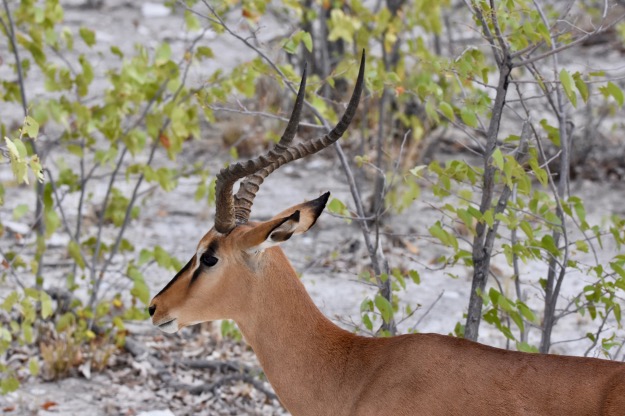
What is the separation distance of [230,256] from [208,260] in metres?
0.10

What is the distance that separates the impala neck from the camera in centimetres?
407

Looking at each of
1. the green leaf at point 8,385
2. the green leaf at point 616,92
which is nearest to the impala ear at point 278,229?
the green leaf at point 616,92

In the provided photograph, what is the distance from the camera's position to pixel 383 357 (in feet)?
13.0

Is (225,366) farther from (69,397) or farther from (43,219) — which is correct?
(43,219)

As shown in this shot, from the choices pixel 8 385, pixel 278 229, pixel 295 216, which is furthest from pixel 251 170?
pixel 8 385

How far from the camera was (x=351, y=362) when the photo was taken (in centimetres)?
404

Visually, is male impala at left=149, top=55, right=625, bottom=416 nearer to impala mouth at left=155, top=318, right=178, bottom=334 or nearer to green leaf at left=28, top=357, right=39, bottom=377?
impala mouth at left=155, top=318, right=178, bottom=334

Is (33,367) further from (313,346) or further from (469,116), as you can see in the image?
(469,116)

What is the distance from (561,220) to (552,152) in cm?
546

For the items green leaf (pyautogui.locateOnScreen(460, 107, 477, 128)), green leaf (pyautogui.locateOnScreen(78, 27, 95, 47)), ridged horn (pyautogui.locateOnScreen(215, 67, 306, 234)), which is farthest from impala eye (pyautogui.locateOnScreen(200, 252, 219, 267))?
green leaf (pyautogui.locateOnScreen(78, 27, 95, 47))

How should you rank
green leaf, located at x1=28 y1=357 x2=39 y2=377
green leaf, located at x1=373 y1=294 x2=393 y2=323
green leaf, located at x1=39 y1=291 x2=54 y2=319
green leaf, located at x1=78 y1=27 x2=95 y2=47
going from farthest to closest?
green leaf, located at x1=78 y1=27 x2=95 y2=47, green leaf, located at x1=28 y1=357 x2=39 y2=377, green leaf, located at x1=39 y1=291 x2=54 y2=319, green leaf, located at x1=373 y1=294 x2=393 y2=323

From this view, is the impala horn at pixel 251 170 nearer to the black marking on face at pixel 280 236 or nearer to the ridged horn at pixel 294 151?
the ridged horn at pixel 294 151

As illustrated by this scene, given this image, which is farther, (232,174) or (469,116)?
(469,116)

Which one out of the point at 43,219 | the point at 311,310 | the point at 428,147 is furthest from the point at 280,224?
the point at 428,147
